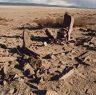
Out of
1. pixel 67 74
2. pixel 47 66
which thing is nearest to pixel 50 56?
pixel 47 66

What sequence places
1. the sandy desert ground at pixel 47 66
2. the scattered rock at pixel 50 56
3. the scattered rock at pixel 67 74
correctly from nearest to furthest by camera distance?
the sandy desert ground at pixel 47 66
the scattered rock at pixel 67 74
the scattered rock at pixel 50 56

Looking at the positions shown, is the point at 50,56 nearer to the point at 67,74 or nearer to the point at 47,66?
the point at 47,66

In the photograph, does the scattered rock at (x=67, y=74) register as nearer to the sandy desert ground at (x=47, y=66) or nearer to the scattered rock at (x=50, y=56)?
the sandy desert ground at (x=47, y=66)

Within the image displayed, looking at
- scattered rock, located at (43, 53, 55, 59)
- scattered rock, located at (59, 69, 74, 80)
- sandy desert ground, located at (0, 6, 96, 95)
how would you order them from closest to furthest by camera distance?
sandy desert ground, located at (0, 6, 96, 95)
scattered rock, located at (59, 69, 74, 80)
scattered rock, located at (43, 53, 55, 59)

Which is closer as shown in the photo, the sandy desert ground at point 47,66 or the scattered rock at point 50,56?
the sandy desert ground at point 47,66

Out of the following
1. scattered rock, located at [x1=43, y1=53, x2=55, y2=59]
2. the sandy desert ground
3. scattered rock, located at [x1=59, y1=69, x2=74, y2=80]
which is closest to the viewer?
the sandy desert ground

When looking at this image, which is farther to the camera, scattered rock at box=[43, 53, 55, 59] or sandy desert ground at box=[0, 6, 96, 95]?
scattered rock at box=[43, 53, 55, 59]

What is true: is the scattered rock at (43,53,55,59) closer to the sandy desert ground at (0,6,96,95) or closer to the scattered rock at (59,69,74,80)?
the sandy desert ground at (0,6,96,95)

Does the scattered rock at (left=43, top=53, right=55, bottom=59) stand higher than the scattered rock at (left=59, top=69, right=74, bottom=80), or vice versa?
A: the scattered rock at (left=43, top=53, right=55, bottom=59)

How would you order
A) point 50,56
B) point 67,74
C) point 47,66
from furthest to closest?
1. point 50,56
2. point 47,66
3. point 67,74

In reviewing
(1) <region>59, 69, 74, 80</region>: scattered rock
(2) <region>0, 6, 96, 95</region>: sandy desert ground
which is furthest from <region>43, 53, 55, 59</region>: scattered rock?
(1) <region>59, 69, 74, 80</region>: scattered rock

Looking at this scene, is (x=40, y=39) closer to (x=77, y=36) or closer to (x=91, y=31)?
(x=77, y=36)

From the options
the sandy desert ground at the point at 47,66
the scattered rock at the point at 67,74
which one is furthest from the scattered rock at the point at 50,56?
the scattered rock at the point at 67,74

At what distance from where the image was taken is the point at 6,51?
12.0 meters
